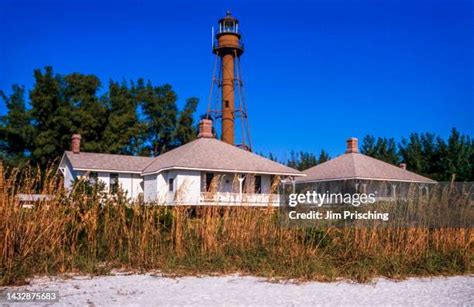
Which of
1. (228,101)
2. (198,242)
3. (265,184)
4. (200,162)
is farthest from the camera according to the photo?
(228,101)

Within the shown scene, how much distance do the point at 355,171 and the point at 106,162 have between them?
14175mm

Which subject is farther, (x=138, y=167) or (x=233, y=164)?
(x=138, y=167)

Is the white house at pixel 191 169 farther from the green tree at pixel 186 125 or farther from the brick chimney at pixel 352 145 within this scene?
the green tree at pixel 186 125

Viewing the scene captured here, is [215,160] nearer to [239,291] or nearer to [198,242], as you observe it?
[198,242]

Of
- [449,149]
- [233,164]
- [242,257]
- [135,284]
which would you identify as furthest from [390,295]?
[449,149]

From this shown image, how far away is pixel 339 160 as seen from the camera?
3084 centimetres

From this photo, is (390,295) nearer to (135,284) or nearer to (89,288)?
(135,284)

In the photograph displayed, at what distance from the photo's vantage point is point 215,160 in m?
25.4

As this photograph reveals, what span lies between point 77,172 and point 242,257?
21.9 metres

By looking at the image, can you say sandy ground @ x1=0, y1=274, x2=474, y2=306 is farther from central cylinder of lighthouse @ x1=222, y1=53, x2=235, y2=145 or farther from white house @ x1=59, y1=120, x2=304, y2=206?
central cylinder of lighthouse @ x1=222, y1=53, x2=235, y2=145

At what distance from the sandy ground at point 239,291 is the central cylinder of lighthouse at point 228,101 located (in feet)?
88.8

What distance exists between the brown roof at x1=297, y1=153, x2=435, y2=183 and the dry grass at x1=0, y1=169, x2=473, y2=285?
18.4 meters

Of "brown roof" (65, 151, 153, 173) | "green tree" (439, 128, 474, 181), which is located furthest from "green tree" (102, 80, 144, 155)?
"green tree" (439, 128, 474, 181)

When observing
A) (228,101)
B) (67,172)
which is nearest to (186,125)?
(228,101)
